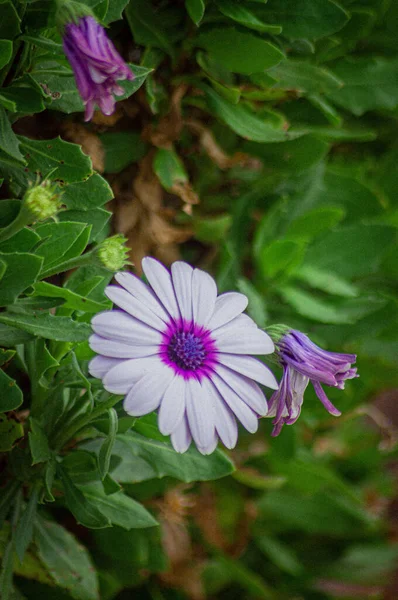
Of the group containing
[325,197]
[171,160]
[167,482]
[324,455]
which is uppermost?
[171,160]

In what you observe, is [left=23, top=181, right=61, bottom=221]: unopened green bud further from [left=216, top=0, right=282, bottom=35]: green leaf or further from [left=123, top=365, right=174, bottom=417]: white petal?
[left=216, top=0, right=282, bottom=35]: green leaf

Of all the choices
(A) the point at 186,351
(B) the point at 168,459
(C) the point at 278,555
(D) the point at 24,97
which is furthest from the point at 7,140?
(C) the point at 278,555

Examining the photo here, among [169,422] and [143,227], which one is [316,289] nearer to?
[143,227]

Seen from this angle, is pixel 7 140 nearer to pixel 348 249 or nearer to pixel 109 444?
pixel 109 444

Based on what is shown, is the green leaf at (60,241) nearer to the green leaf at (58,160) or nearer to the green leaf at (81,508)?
the green leaf at (58,160)

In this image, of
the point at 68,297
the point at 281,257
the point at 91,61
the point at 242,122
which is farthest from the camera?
the point at 281,257

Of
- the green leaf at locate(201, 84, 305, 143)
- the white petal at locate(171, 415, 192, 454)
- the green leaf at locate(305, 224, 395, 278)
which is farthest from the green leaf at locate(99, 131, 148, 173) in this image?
the white petal at locate(171, 415, 192, 454)

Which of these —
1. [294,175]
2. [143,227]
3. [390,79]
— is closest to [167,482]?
[143,227]
